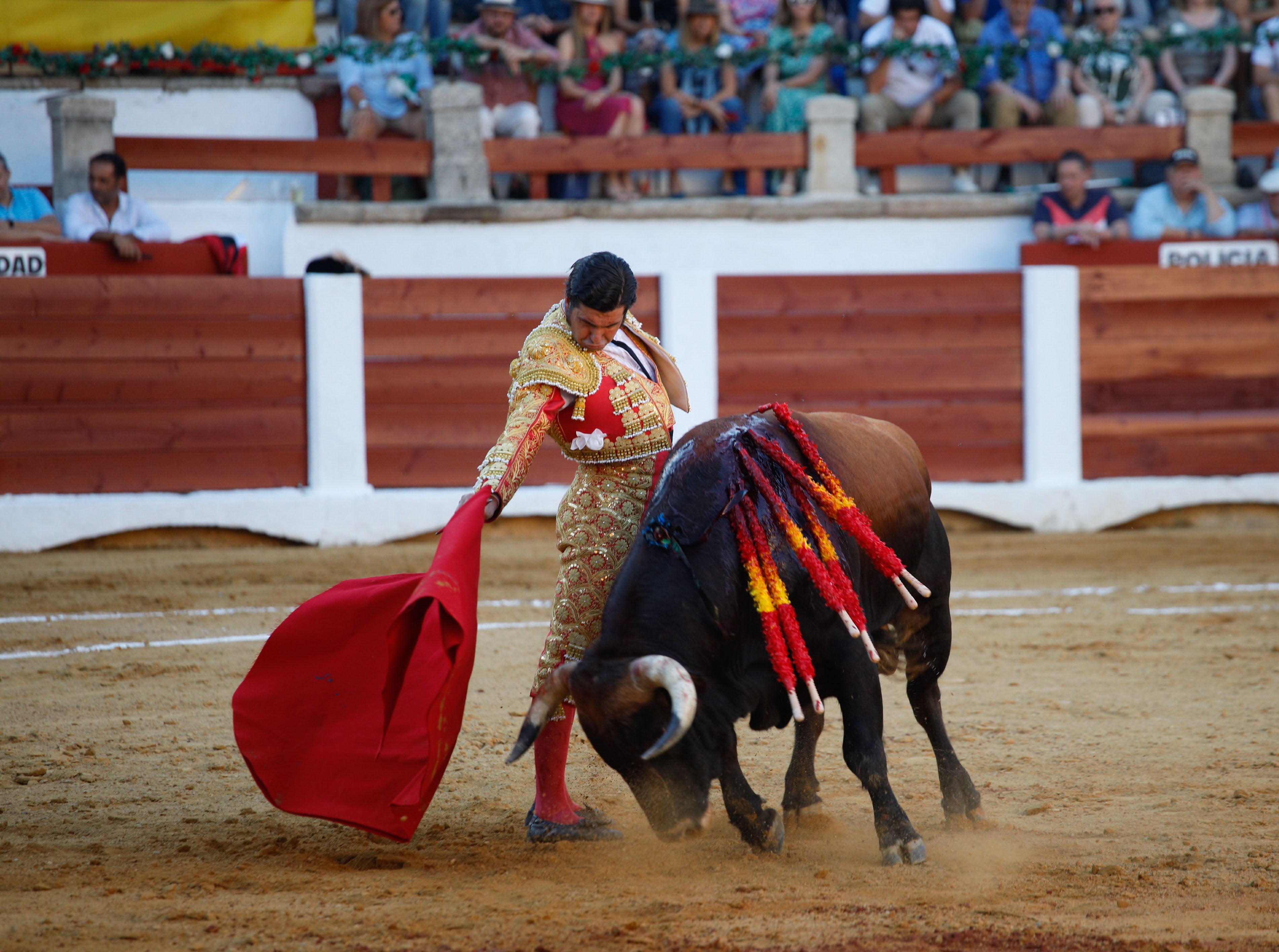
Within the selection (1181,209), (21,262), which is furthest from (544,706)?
(1181,209)

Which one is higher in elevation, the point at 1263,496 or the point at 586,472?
the point at 586,472

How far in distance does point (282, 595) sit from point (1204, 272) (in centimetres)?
541

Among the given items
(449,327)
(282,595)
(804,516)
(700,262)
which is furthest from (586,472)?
(700,262)

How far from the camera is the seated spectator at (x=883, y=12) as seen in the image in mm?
8742

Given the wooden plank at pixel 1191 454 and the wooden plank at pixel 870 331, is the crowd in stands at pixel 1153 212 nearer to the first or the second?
the wooden plank at pixel 870 331

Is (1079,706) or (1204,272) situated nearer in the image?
(1079,706)

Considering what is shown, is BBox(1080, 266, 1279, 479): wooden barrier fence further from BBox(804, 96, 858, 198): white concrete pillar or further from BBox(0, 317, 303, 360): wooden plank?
BBox(0, 317, 303, 360): wooden plank

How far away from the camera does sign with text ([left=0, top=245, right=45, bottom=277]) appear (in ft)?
22.4

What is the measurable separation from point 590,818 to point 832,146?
6.39 meters

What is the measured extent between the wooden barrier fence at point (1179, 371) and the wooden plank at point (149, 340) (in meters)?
4.47

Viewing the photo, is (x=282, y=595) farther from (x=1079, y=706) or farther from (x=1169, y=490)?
(x=1169, y=490)

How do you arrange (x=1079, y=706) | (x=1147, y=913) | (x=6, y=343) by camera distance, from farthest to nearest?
(x=6, y=343) < (x=1079, y=706) < (x=1147, y=913)

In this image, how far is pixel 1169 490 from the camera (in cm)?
766

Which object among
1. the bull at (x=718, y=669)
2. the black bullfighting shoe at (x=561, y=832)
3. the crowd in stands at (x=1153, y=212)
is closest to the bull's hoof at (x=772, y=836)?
the bull at (x=718, y=669)
